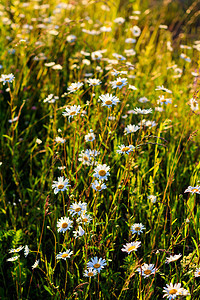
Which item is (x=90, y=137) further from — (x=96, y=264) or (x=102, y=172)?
(x=96, y=264)

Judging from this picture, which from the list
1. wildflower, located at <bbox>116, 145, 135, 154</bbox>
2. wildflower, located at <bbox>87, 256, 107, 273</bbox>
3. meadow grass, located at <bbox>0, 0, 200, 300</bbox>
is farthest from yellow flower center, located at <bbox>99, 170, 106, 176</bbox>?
wildflower, located at <bbox>87, 256, 107, 273</bbox>

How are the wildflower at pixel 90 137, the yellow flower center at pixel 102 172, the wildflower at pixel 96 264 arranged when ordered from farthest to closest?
the wildflower at pixel 90 137 < the yellow flower center at pixel 102 172 < the wildflower at pixel 96 264

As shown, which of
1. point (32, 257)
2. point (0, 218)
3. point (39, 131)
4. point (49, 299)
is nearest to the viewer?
point (49, 299)

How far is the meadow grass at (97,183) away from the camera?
1.34m

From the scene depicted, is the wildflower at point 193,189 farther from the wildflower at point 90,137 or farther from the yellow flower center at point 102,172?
the wildflower at point 90,137

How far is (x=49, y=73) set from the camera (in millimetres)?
2738

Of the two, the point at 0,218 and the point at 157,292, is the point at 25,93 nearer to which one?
the point at 0,218

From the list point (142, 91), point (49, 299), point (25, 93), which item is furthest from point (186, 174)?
point (25, 93)

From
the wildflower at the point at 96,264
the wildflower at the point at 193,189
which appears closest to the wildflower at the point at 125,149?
the wildflower at the point at 193,189

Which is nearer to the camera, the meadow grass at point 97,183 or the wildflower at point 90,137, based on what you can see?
the meadow grass at point 97,183

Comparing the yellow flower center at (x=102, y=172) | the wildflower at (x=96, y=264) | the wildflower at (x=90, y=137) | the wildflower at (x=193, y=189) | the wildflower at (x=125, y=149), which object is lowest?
the wildflower at (x=96, y=264)

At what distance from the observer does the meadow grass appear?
1.34m

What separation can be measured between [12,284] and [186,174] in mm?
1246

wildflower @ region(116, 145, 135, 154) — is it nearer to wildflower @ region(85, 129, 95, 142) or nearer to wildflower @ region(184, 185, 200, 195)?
wildflower @ region(85, 129, 95, 142)
